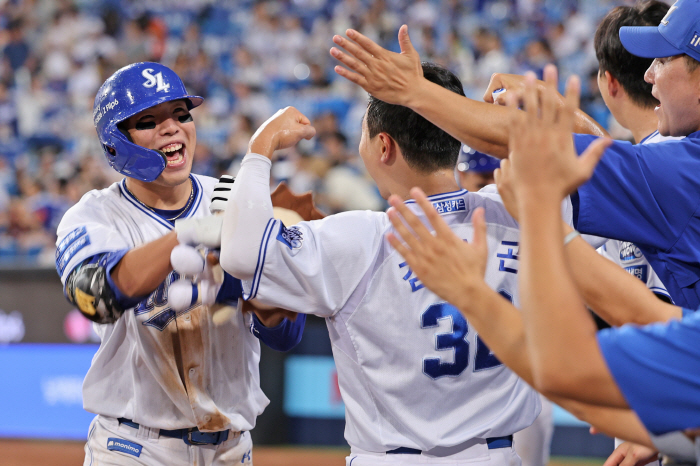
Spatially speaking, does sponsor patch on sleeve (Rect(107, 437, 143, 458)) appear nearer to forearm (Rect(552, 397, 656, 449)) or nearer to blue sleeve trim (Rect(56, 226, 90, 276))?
blue sleeve trim (Rect(56, 226, 90, 276))

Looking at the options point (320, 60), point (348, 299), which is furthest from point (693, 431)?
point (320, 60)

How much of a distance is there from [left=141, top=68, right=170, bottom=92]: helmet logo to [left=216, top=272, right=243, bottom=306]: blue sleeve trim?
87cm

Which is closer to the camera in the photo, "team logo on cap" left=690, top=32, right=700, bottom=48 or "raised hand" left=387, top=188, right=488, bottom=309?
"raised hand" left=387, top=188, right=488, bottom=309

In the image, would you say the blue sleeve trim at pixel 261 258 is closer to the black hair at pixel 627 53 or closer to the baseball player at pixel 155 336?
the baseball player at pixel 155 336

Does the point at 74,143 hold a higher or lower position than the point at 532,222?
higher

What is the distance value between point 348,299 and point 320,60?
10.6 meters

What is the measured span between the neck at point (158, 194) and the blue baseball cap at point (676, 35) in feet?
6.61

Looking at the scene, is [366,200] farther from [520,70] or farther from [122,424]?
[122,424]

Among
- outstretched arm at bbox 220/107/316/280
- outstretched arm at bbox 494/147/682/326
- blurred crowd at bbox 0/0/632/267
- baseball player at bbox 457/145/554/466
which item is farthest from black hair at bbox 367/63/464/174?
blurred crowd at bbox 0/0/632/267

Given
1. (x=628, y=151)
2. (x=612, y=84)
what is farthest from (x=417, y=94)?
(x=612, y=84)

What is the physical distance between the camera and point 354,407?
2494 millimetres

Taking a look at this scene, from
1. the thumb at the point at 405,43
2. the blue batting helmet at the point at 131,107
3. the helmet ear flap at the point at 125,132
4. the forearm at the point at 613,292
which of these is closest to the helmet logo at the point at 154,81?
the blue batting helmet at the point at 131,107

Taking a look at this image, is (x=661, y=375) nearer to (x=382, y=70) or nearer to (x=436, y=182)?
(x=436, y=182)

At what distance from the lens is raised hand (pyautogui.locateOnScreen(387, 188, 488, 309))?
165 centimetres
